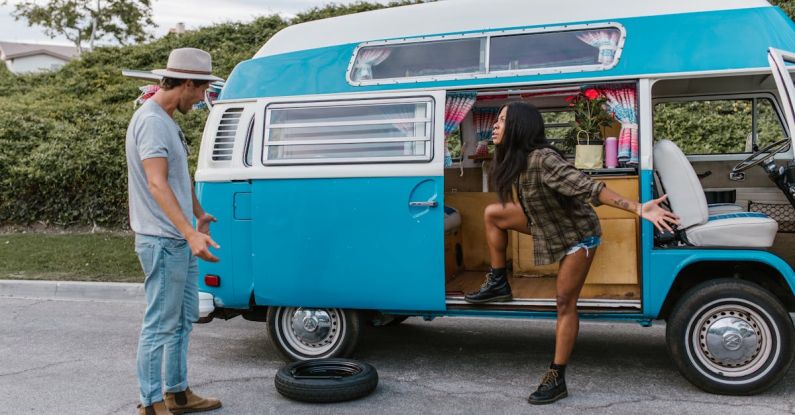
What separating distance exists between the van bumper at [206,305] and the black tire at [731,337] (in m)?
3.25

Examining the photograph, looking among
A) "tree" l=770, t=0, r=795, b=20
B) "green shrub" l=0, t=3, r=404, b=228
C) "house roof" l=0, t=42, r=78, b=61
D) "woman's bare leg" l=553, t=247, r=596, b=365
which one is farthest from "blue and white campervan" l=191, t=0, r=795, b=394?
"house roof" l=0, t=42, r=78, b=61

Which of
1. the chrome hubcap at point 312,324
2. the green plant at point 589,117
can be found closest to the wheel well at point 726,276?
the green plant at point 589,117

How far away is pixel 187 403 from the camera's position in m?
4.90

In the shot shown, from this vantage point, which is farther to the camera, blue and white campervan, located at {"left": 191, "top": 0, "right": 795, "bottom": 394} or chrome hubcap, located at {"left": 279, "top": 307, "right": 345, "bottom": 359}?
chrome hubcap, located at {"left": 279, "top": 307, "right": 345, "bottom": 359}

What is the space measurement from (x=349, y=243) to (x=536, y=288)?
58.5 inches

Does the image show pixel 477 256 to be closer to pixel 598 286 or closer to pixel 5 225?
pixel 598 286

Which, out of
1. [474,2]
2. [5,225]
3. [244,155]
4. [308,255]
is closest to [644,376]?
[308,255]

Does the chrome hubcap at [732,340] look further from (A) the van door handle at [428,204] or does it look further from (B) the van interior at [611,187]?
(A) the van door handle at [428,204]

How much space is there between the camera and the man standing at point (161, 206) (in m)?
4.33

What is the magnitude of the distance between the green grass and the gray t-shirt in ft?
18.1

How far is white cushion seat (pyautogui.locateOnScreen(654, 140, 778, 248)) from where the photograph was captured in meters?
5.12

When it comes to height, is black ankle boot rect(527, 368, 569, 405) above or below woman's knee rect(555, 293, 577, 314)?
below

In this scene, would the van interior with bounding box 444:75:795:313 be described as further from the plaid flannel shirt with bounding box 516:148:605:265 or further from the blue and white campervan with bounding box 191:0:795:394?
the plaid flannel shirt with bounding box 516:148:605:265

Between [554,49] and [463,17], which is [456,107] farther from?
[554,49]
